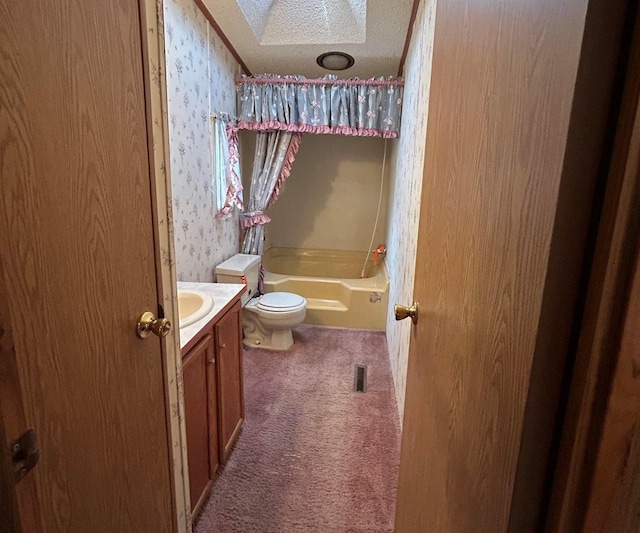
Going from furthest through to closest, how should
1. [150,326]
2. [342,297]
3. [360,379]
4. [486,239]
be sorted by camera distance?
[342,297]
[360,379]
[150,326]
[486,239]

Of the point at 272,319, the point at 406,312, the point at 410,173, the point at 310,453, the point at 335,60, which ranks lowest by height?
the point at 310,453

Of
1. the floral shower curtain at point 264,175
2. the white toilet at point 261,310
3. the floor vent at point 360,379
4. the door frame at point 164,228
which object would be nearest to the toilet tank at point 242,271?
the white toilet at point 261,310

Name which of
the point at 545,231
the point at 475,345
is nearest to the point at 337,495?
the point at 475,345

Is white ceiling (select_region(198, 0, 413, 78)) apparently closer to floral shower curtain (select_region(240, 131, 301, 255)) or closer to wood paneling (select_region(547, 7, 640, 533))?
floral shower curtain (select_region(240, 131, 301, 255))

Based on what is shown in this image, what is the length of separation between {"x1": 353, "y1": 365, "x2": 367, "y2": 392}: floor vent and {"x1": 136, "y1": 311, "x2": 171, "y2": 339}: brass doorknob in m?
1.77

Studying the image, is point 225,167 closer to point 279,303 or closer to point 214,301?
point 279,303

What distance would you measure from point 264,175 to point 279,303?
118 cm

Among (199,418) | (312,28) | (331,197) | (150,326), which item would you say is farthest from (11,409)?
(331,197)

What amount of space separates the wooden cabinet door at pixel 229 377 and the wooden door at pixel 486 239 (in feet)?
2.96

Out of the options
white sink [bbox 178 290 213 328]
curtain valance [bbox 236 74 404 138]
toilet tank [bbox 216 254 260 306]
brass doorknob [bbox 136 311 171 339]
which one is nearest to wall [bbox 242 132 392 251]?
curtain valance [bbox 236 74 404 138]

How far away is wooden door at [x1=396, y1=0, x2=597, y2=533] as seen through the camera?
19.3 inches

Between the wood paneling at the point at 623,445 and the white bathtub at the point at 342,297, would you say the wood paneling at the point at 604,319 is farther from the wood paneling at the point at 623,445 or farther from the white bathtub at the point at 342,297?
the white bathtub at the point at 342,297

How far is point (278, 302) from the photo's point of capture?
289 centimetres

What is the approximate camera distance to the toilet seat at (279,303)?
2.81 metres
